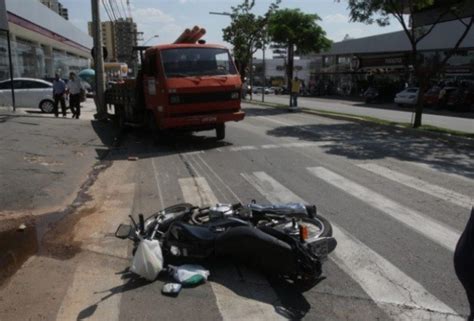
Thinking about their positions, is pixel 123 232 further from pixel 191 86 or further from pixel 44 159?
pixel 191 86

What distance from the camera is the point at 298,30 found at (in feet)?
91.1

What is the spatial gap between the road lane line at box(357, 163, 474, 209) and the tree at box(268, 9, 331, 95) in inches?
744

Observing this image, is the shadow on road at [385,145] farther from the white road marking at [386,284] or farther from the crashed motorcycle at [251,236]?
the crashed motorcycle at [251,236]

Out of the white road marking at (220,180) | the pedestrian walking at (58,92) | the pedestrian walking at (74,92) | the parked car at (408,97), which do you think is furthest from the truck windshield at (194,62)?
the parked car at (408,97)

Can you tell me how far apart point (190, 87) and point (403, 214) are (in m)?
6.88

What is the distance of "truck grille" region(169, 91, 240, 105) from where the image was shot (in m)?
12.1

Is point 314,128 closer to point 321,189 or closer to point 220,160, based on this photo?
point 220,160

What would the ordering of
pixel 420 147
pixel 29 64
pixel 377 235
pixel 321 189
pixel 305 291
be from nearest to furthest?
pixel 305 291 < pixel 377 235 < pixel 321 189 < pixel 420 147 < pixel 29 64

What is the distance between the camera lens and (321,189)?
8000 millimetres

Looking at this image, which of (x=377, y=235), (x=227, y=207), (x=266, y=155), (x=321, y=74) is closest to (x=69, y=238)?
(x=227, y=207)

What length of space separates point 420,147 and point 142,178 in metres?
7.24

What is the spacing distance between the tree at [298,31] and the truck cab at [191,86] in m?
15.4

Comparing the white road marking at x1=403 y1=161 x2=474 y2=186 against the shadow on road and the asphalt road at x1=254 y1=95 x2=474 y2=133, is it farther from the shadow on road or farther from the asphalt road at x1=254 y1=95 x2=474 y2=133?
the asphalt road at x1=254 y1=95 x2=474 y2=133

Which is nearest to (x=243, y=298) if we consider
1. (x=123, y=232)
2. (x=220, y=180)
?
(x=123, y=232)
